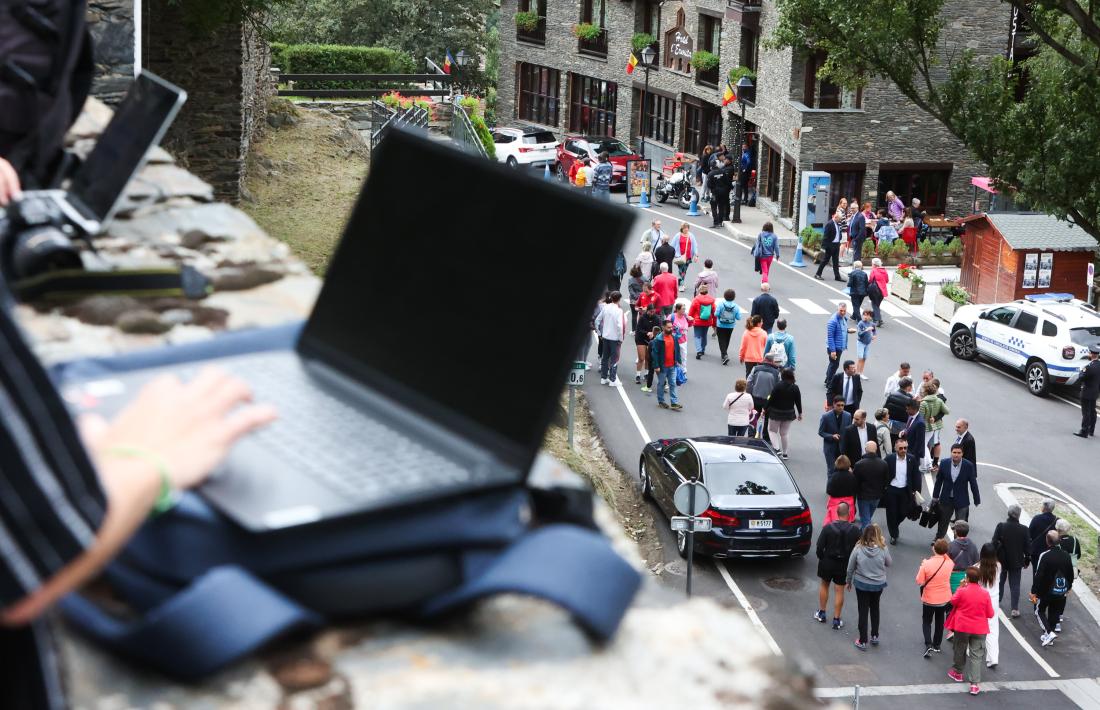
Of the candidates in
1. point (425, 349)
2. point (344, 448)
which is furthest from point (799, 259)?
point (344, 448)

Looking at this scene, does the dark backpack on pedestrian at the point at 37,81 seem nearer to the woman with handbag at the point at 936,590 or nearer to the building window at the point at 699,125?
the woman with handbag at the point at 936,590

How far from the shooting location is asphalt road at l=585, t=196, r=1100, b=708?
16.0 m

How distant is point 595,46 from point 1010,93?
Answer: 3602 cm

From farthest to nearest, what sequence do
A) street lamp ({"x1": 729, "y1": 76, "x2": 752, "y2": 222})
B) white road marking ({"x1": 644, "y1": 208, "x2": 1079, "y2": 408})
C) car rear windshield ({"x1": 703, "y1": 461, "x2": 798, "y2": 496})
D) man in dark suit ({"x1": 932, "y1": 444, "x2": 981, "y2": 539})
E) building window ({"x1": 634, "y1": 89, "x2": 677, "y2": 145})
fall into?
building window ({"x1": 634, "y1": 89, "x2": 677, "y2": 145}) < street lamp ({"x1": 729, "y1": 76, "x2": 752, "y2": 222}) < white road marking ({"x1": 644, "y1": 208, "x2": 1079, "y2": 408}) < man in dark suit ({"x1": 932, "y1": 444, "x2": 981, "y2": 539}) < car rear windshield ({"x1": 703, "y1": 461, "x2": 798, "y2": 496})

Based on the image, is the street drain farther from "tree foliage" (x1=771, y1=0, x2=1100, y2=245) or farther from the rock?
the rock

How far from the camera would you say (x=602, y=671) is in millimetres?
2266

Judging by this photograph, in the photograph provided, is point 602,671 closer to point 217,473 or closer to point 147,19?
point 217,473

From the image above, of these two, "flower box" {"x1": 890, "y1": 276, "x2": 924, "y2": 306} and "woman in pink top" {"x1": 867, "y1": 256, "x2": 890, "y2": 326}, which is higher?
"woman in pink top" {"x1": 867, "y1": 256, "x2": 890, "y2": 326}

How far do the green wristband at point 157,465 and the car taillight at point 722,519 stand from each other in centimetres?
1591

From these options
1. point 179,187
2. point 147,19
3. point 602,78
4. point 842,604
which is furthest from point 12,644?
point 602,78

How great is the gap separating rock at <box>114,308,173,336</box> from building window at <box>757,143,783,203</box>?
4036 cm

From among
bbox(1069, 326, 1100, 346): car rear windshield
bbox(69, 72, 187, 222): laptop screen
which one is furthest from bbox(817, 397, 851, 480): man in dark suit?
bbox(69, 72, 187, 222): laptop screen

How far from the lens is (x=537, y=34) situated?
59.8 metres

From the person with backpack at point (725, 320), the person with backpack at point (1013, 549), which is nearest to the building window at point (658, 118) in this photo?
the person with backpack at point (725, 320)
